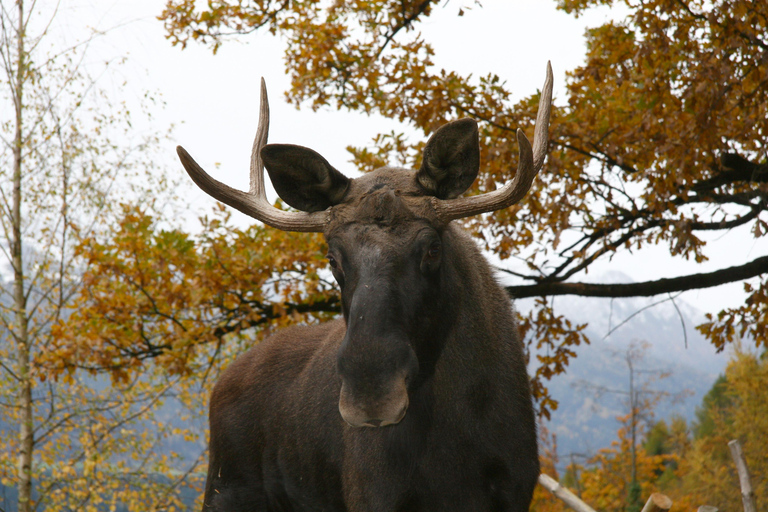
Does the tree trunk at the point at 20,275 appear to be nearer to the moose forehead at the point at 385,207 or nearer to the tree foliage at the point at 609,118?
the tree foliage at the point at 609,118

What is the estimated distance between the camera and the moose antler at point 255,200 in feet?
10.2

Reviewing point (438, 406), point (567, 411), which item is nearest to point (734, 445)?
point (438, 406)

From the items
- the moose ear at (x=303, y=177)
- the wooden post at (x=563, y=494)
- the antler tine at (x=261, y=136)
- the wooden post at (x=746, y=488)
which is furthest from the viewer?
the wooden post at (x=563, y=494)

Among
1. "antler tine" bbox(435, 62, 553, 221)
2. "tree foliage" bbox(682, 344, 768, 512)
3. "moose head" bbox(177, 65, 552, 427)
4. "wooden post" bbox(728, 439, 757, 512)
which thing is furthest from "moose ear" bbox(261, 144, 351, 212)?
"tree foliage" bbox(682, 344, 768, 512)

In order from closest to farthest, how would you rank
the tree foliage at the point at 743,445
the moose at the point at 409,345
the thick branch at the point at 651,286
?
the moose at the point at 409,345 → the thick branch at the point at 651,286 → the tree foliage at the point at 743,445

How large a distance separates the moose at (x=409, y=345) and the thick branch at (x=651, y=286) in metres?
2.79

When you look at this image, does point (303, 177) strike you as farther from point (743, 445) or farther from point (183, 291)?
point (743, 445)

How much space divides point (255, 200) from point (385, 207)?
0.87m

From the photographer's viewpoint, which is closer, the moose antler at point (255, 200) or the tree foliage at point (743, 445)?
the moose antler at point (255, 200)

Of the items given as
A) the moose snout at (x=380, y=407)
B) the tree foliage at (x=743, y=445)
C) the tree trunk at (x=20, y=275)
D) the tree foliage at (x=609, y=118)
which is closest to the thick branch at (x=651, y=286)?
the tree foliage at (x=609, y=118)

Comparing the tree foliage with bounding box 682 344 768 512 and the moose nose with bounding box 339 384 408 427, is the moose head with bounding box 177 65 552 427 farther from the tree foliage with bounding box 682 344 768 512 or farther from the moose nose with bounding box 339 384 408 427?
the tree foliage with bounding box 682 344 768 512

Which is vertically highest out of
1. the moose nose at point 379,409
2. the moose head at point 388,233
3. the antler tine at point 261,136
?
the antler tine at point 261,136

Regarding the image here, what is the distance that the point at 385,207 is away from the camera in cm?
285

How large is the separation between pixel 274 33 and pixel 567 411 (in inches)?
5076
